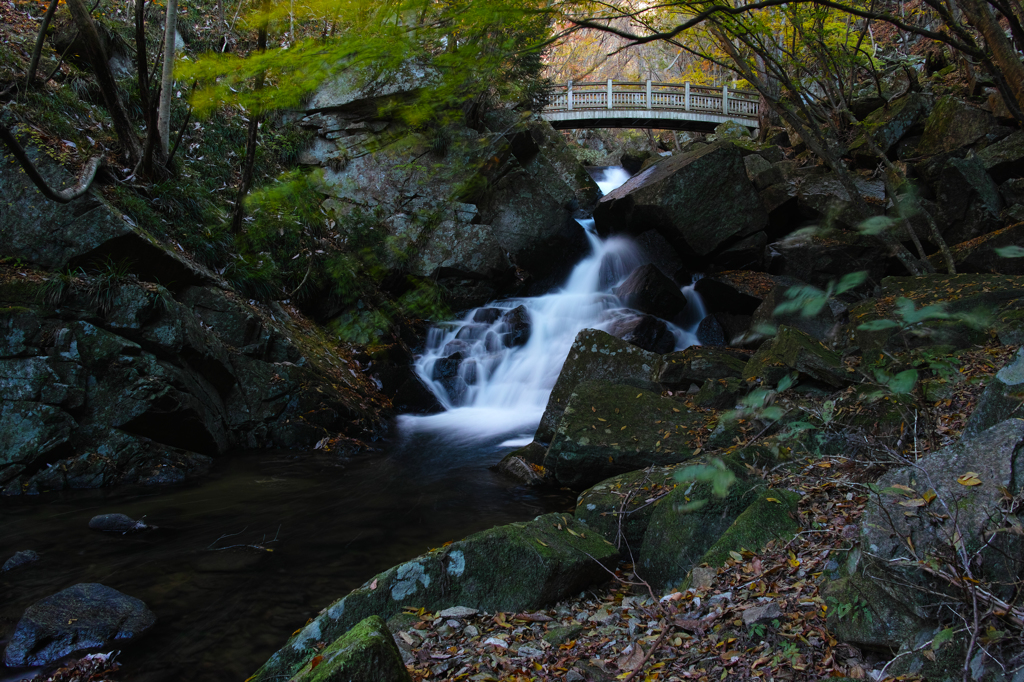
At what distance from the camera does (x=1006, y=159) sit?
9.64 meters

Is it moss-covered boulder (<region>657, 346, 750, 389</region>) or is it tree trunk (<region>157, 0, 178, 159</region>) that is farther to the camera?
tree trunk (<region>157, 0, 178, 159</region>)

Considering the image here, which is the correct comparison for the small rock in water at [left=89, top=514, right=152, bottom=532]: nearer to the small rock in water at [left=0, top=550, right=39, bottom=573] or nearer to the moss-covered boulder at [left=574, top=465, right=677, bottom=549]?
the small rock in water at [left=0, top=550, right=39, bottom=573]

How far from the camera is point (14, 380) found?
616 centimetres

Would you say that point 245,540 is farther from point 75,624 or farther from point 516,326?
point 516,326

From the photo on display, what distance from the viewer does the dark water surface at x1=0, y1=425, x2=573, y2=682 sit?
3.71 m

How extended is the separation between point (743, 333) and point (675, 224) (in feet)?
9.17

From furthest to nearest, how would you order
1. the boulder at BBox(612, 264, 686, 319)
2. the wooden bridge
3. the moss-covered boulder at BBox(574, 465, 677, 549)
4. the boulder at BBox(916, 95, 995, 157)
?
the wooden bridge, the boulder at BBox(612, 264, 686, 319), the boulder at BBox(916, 95, 995, 157), the moss-covered boulder at BBox(574, 465, 677, 549)

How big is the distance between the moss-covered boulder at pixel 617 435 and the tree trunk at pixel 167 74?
752cm

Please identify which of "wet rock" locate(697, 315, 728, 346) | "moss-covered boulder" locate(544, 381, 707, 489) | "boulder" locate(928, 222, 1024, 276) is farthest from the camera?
"wet rock" locate(697, 315, 728, 346)

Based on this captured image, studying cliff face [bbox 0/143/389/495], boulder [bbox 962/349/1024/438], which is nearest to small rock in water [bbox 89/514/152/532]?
cliff face [bbox 0/143/389/495]

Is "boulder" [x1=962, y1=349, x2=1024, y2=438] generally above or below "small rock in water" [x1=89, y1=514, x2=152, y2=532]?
above

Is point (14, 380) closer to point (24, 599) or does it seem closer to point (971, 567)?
point (24, 599)

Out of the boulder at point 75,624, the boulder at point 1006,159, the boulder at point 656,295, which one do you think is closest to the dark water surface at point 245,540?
the boulder at point 75,624

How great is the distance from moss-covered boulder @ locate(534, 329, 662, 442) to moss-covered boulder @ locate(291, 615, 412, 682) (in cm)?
518
